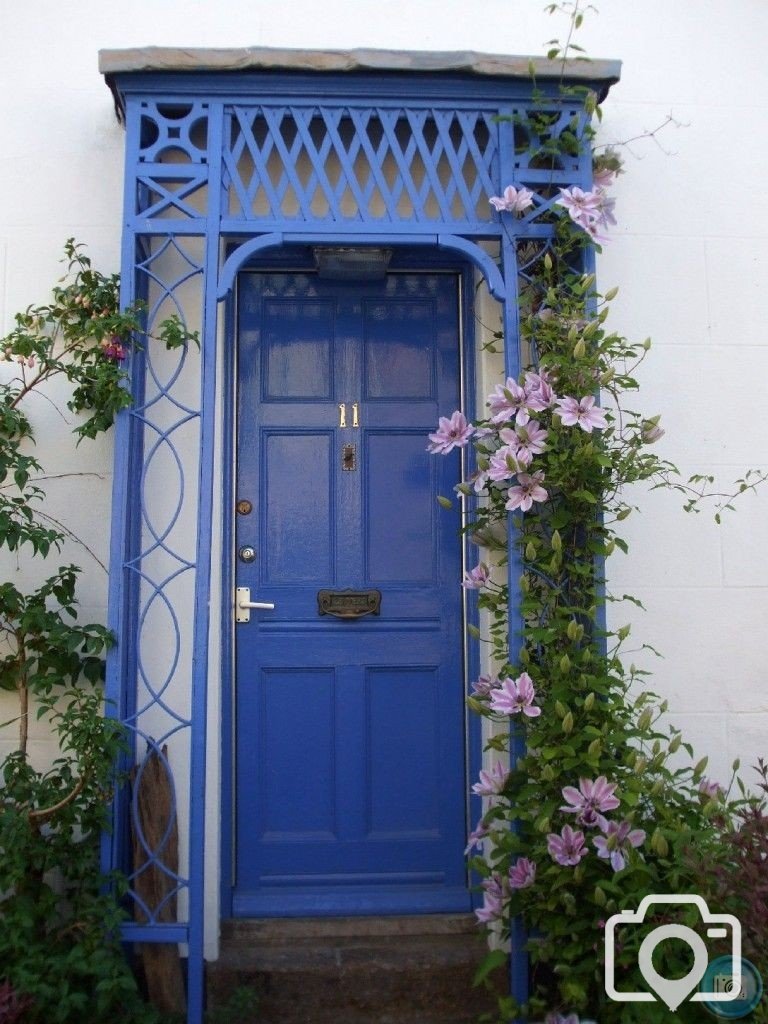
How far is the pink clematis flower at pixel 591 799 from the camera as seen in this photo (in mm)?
2482

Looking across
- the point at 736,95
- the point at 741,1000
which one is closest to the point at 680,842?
the point at 741,1000

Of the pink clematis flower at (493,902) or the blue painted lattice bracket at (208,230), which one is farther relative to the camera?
the blue painted lattice bracket at (208,230)

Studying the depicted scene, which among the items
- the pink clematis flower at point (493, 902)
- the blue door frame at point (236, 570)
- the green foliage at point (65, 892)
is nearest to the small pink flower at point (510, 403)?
the blue door frame at point (236, 570)

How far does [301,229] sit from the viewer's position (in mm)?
2875

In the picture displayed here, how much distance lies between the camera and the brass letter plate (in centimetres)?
322

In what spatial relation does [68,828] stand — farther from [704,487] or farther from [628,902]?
[704,487]

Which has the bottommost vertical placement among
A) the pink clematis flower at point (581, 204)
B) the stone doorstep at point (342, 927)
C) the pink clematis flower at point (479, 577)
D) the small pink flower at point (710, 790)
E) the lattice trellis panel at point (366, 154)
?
the stone doorstep at point (342, 927)

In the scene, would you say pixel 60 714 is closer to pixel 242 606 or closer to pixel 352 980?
pixel 242 606

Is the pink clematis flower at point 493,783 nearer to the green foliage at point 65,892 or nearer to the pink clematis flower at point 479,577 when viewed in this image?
the pink clematis flower at point 479,577

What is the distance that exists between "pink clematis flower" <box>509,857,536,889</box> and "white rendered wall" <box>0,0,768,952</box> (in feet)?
2.86

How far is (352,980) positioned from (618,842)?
1070mm

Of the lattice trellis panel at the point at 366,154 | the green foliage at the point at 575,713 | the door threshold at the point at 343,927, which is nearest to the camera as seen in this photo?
the green foliage at the point at 575,713

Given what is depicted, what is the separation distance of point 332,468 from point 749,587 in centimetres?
154

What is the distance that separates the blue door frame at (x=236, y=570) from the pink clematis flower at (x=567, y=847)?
694mm
